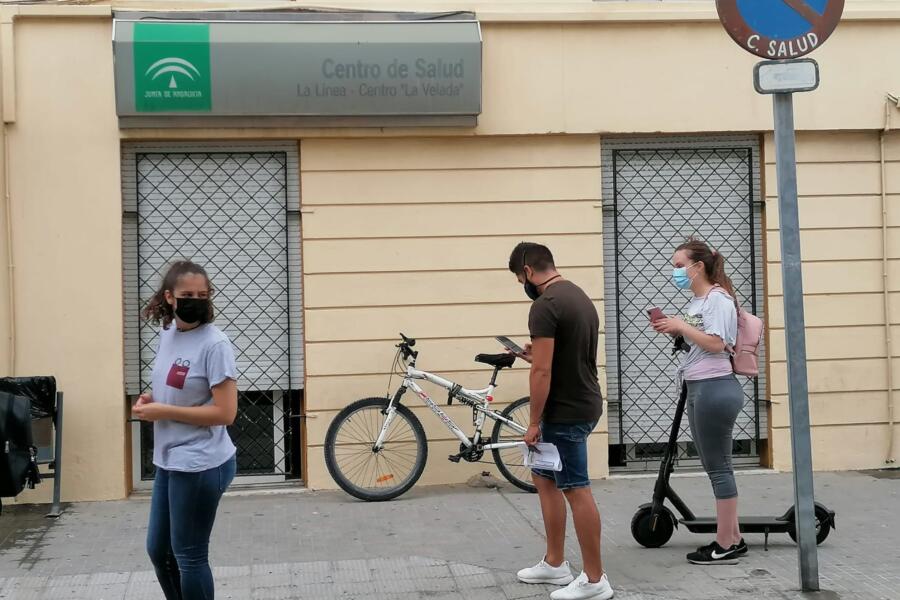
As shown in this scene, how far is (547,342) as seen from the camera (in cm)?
579

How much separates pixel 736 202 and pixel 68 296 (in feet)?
17.2

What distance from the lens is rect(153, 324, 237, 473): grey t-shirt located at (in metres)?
4.62

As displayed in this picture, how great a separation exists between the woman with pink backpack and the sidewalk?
20 centimetres

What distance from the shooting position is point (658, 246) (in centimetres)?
926

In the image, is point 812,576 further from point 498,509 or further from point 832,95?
point 832,95

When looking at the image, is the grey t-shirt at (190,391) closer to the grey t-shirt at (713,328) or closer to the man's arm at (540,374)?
the man's arm at (540,374)

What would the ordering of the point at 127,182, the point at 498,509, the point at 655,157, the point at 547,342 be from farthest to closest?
the point at 655,157
the point at 127,182
the point at 498,509
the point at 547,342

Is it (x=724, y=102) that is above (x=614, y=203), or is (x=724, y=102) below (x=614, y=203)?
above

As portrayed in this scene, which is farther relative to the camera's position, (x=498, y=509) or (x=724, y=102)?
(x=724, y=102)

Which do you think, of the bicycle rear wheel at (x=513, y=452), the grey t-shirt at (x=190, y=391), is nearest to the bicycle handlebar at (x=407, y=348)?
the bicycle rear wheel at (x=513, y=452)

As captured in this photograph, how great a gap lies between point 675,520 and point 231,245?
4.00 meters

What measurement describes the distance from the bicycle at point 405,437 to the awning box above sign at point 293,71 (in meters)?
1.80

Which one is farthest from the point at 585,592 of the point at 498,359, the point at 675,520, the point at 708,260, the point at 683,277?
the point at 498,359

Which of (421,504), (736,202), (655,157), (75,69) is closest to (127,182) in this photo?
(75,69)
